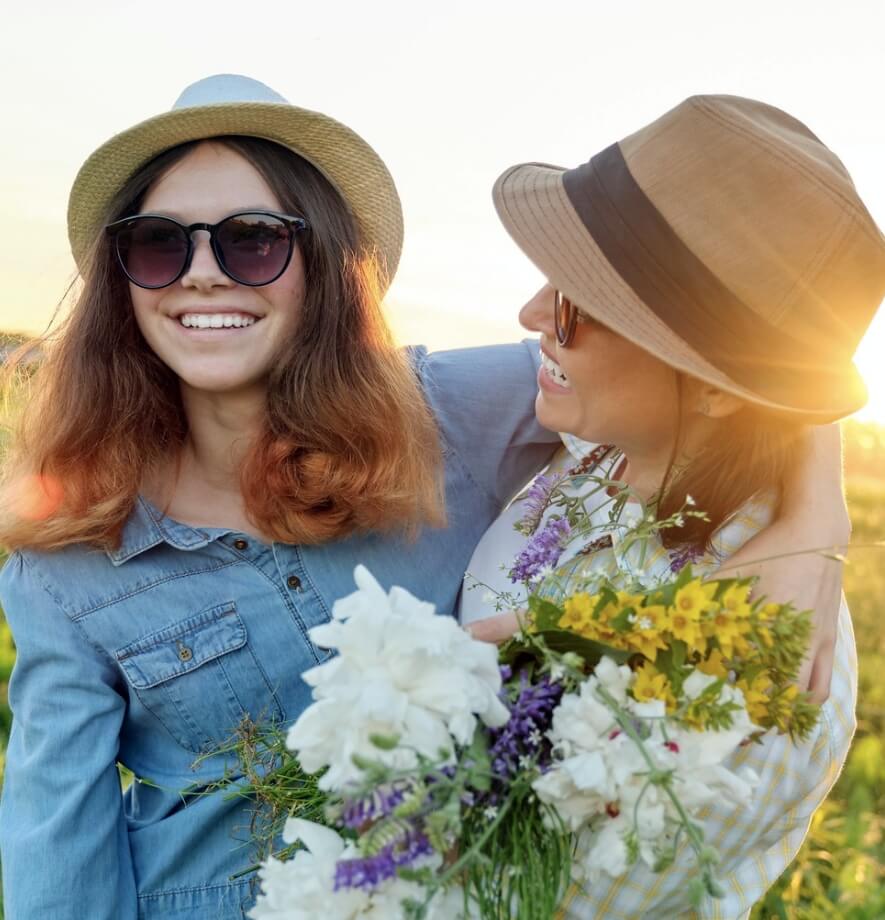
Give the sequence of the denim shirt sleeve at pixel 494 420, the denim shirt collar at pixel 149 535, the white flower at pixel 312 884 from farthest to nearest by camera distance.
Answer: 1. the denim shirt sleeve at pixel 494 420
2. the denim shirt collar at pixel 149 535
3. the white flower at pixel 312 884

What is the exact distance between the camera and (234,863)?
2.15 meters

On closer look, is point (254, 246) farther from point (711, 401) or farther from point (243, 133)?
point (711, 401)

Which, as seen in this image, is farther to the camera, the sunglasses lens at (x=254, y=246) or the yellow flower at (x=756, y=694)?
the sunglasses lens at (x=254, y=246)

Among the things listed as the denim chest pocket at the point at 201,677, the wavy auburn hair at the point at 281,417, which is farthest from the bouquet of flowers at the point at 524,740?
→ the wavy auburn hair at the point at 281,417

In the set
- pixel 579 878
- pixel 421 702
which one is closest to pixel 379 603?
pixel 421 702

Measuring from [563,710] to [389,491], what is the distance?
1.08 metres

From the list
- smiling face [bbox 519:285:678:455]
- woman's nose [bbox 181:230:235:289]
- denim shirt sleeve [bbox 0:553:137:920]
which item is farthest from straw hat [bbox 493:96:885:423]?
denim shirt sleeve [bbox 0:553:137:920]

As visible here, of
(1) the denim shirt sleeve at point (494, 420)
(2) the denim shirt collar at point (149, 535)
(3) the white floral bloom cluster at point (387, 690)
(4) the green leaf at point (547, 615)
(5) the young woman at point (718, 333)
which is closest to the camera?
(3) the white floral bloom cluster at point (387, 690)

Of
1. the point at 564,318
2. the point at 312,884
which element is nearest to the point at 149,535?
the point at 564,318

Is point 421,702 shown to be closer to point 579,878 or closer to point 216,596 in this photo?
point 579,878

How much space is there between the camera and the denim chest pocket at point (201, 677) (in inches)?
84.0

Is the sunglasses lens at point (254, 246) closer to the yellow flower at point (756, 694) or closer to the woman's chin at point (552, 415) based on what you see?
the woman's chin at point (552, 415)

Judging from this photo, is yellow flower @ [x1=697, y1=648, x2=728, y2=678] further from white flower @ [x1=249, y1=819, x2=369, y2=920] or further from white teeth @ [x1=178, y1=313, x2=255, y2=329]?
white teeth @ [x1=178, y1=313, x2=255, y2=329]

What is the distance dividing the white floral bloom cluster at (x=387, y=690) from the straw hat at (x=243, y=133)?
1.38 m
